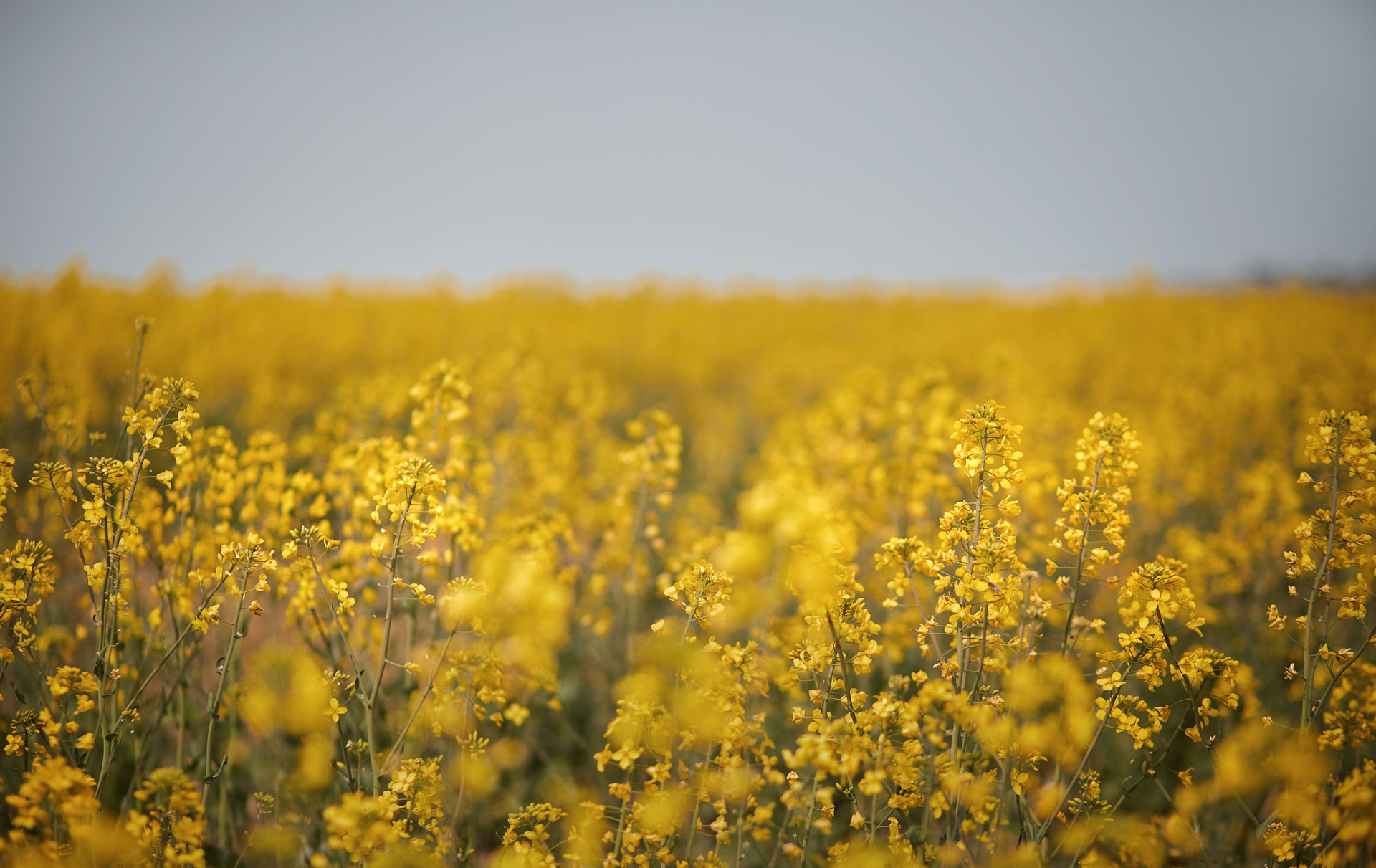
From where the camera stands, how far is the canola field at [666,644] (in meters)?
1.80

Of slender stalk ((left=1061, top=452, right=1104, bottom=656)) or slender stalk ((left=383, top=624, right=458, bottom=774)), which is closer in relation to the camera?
slender stalk ((left=383, top=624, right=458, bottom=774))

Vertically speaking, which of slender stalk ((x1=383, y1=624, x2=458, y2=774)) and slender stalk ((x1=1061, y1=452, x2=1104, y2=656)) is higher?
slender stalk ((x1=1061, y1=452, x2=1104, y2=656))

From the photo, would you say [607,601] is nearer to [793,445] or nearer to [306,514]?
[793,445]

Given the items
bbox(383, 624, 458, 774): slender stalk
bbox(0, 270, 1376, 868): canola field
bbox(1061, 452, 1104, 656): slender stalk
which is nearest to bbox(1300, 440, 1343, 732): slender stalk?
bbox(0, 270, 1376, 868): canola field

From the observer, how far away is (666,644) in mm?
1953

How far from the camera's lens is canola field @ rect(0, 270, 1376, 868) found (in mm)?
1804

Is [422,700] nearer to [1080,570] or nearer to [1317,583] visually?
[1080,570]

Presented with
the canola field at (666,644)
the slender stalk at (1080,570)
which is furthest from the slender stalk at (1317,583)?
the slender stalk at (1080,570)

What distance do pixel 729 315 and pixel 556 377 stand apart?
8.84 m

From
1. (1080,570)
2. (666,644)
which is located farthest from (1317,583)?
(666,644)

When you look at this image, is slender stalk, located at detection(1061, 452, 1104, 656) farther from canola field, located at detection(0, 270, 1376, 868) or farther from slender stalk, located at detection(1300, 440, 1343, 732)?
slender stalk, located at detection(1300, 440, 1343, 732)

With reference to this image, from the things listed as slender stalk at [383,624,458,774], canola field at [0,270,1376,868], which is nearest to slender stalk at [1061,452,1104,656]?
canola field at [0,270,1376,868]

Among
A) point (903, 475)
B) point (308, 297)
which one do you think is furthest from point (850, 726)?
point (308, 297)

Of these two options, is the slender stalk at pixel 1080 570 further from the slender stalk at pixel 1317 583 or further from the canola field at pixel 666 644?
the slender stalk at pixel 1317 583
